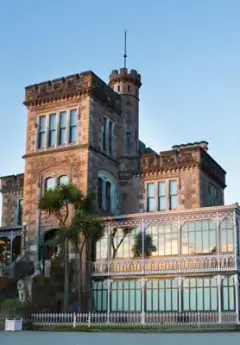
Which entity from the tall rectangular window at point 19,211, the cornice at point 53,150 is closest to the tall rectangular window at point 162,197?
the cornice at point 53,150

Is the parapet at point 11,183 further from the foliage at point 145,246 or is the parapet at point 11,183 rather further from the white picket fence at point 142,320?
the white picket fence at point 142,320

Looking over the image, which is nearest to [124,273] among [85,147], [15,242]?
[85,147]

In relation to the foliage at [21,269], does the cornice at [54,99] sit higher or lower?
higher

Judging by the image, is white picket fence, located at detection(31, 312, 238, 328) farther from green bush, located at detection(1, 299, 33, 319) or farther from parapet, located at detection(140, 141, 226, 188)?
parapet, located at detection(140, 141, 226, 188)

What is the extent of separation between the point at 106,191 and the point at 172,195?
414 cm

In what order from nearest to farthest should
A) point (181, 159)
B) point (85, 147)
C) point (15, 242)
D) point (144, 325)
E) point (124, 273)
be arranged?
1. point (144, 325)
2. point (124, 273)
3. point (85, 147)
4. point (181, 159)
5. point (15, 242)

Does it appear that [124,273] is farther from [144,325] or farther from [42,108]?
[42,108]

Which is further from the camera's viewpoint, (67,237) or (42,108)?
(42,108)

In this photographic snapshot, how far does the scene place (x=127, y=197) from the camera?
36188mm

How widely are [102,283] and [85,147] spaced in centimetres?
786

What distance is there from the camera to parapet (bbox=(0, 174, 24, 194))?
132 ft

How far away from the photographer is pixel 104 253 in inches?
1232

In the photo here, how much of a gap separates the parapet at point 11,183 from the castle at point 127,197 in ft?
0.24

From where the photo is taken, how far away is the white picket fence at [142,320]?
2500 centimetres
